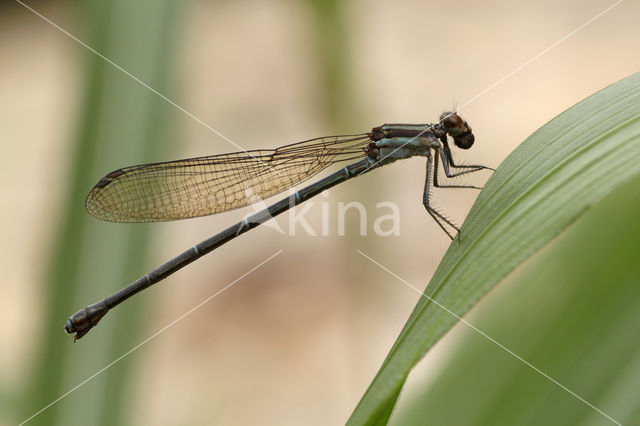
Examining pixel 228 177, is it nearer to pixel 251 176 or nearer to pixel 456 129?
pixel 251 176

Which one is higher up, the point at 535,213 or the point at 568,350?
the point at 535,213

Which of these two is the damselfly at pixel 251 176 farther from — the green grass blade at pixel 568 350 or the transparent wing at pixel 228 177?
the green grass blade at pixel 568 350

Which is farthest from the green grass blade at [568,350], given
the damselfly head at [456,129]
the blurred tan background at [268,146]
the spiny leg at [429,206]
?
the damselfly head at [456,129]

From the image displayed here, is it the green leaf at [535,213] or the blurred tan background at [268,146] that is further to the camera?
the blurred tan background at [268,146]

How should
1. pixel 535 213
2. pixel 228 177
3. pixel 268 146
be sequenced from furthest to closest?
pixel 268 146, pixel 228 177, pixel 535 213

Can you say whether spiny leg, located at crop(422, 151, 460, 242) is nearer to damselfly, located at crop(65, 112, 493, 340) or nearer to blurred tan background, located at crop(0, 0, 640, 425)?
damselfly, located at crop(65, 112, 493, 340)

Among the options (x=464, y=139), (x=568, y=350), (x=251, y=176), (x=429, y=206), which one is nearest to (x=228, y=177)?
(x=251, y=176)
